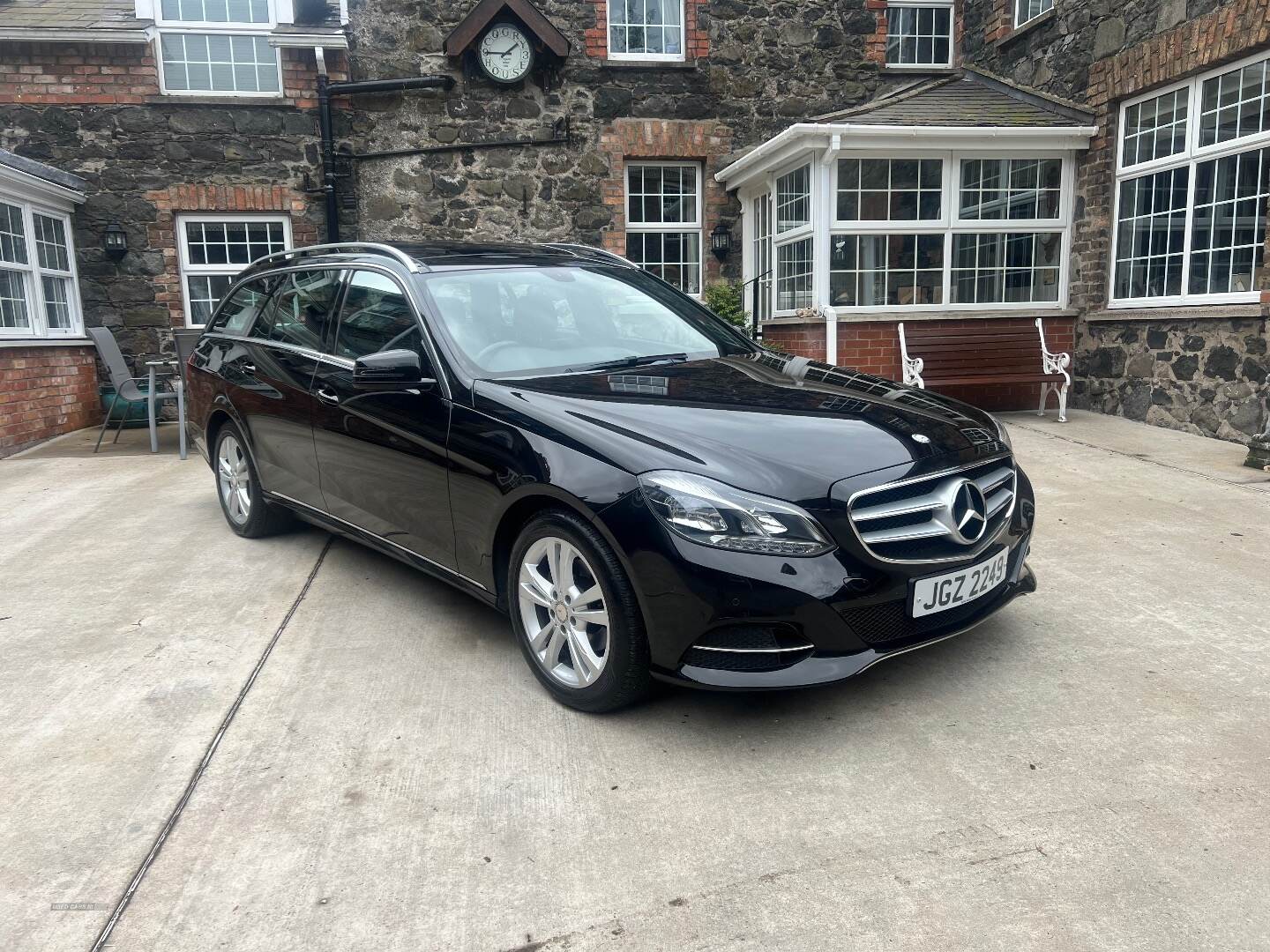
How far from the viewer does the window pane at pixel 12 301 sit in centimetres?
930

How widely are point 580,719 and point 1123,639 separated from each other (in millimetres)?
2179

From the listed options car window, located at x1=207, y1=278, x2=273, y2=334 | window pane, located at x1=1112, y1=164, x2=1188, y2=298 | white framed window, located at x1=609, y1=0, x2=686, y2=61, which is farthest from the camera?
white framed window, located at x1=609, y1=0, x2=686, y2=61


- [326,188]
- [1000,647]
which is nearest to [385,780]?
[1000,647]

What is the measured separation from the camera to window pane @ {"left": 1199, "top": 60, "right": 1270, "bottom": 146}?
24.2 feet

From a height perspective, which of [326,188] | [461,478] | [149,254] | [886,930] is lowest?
[886,930]

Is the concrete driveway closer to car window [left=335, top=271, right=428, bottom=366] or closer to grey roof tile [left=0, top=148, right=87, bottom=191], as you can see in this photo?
car window [left=335, top=271, right=428, bottom=366]

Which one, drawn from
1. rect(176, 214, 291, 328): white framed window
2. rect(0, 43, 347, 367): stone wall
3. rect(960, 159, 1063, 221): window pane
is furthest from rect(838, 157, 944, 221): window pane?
rect(176, 214, 291, 328): white framed window

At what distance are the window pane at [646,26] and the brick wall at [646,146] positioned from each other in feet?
3.03

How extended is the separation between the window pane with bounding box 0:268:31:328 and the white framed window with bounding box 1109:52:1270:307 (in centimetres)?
1129

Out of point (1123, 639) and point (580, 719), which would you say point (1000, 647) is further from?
point (580, 719)

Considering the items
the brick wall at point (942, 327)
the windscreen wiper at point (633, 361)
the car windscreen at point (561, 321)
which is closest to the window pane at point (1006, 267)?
the brick wall at point (942, 327)

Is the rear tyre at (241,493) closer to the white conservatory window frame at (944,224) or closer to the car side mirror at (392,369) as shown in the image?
the car side mirror at (392,369)

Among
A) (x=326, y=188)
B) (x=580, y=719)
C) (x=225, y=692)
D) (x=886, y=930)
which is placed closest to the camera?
(x=886, y=930)

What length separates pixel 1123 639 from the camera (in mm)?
3590
